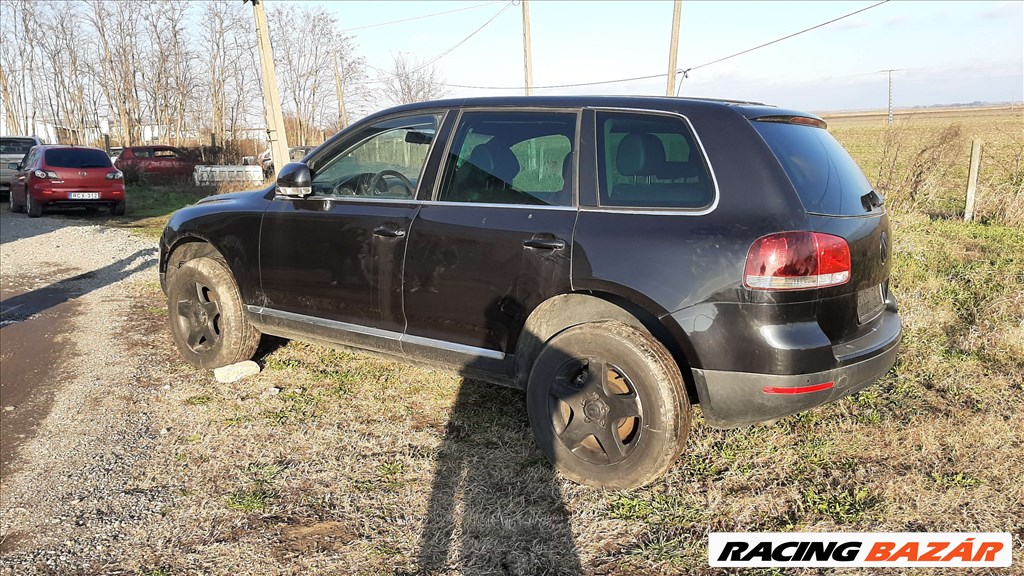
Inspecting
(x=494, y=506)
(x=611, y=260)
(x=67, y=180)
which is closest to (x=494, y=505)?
(x=494, y=506)

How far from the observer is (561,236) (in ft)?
10.7

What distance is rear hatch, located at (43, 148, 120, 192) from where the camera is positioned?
14.6 meters

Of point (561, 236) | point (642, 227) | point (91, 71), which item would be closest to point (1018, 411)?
point (642, 227)

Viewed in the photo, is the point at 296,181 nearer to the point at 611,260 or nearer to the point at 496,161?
the point at 496,161

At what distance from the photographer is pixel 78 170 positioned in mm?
14789

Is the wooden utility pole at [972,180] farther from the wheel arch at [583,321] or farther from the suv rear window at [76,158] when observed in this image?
the suv rear window at [76,158]

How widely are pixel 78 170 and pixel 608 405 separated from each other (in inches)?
607

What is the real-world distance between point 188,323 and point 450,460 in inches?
100

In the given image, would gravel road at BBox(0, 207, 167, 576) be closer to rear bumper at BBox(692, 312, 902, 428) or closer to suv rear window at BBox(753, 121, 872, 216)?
rear bumper at BBox(692, 312, 902, 428)

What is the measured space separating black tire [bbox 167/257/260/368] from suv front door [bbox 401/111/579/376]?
153 cm

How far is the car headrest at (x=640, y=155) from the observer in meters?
3.20

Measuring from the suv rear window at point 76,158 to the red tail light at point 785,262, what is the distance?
16.0m

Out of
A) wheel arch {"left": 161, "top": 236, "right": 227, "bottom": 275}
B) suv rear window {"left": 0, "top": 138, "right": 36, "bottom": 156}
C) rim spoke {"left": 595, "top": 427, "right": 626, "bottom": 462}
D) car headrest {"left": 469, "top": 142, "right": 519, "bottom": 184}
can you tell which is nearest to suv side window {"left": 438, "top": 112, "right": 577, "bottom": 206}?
car headrest {"left": 469, "top": 142, "right": 519, "bottom": 184}

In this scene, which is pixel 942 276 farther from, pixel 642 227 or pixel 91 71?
pixel 91 71
